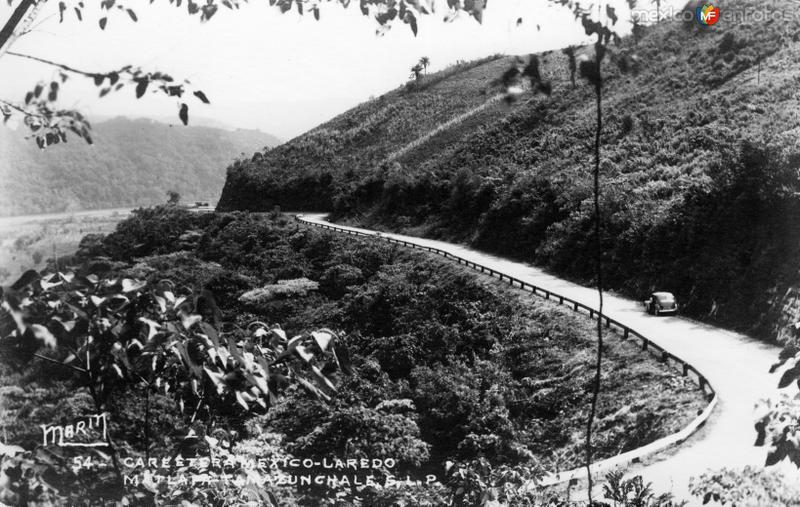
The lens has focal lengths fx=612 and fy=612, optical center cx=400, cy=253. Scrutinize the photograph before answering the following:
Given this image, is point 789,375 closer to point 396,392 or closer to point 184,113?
point 184,113

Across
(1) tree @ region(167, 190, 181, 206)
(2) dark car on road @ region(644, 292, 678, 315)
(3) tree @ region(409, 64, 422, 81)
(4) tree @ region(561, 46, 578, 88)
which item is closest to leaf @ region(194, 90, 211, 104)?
(4) tree @ region(561, 46, 578, 88)

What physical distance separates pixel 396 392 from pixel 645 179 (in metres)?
16.3

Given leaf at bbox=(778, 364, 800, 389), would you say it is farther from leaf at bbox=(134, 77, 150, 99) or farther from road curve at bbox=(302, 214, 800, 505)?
leaf at bbox=(134, 77, 150, 99)

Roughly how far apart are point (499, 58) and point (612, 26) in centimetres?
8442

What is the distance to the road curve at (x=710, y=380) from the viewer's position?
862 cm

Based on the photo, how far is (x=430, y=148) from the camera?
184 feet

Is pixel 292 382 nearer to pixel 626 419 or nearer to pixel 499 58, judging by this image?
pixel 626 419

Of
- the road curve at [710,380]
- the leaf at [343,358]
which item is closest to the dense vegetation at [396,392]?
the leaf at [343,358]

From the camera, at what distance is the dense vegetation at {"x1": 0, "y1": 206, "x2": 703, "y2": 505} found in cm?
314

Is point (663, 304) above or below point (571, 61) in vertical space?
below

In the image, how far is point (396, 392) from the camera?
1691 centimetres

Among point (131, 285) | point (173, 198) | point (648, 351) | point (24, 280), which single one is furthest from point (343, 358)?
point (173, 198)

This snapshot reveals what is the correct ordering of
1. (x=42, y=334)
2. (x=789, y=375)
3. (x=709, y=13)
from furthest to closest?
(x=709, y=13) < (x=789, y=375) < (x=42, y=334)

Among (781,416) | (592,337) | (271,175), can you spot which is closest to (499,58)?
(271,175)
